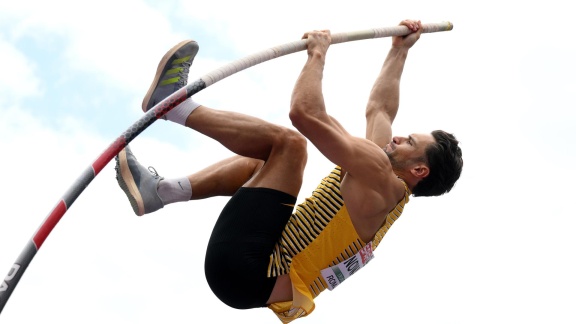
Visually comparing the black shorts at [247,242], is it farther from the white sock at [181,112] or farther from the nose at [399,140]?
the nose at [399,140]

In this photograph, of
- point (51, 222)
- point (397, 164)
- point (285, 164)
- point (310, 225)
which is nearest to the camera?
point (51, 222)

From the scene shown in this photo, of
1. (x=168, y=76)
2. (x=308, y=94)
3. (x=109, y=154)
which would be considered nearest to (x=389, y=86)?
(x=308, y=94)

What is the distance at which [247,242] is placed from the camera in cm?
857

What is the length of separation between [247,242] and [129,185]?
1116mm

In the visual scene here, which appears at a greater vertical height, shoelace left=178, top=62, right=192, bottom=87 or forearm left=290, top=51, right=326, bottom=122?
shoelace left=178, top=62, right=192, bottom=87

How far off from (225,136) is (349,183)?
3.36ft

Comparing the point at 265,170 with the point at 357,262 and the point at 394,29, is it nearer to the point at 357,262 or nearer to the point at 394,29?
the point at 357,262

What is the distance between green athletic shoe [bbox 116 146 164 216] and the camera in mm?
8922

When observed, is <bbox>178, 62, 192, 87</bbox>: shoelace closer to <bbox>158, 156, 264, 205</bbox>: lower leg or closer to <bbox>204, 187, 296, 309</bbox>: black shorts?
<bbox>158, 156, 264, 205</bbox>: lower leg

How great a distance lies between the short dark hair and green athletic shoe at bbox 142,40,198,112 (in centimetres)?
208

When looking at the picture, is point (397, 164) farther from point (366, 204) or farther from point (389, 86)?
point (389, 86)

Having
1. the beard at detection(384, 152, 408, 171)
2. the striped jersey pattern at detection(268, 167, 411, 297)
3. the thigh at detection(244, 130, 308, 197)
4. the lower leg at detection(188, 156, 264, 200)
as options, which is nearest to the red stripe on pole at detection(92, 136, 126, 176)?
the lower leg at detection(188, 156, 264, 200)

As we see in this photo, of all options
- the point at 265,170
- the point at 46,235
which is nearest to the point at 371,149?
the point at 265,170

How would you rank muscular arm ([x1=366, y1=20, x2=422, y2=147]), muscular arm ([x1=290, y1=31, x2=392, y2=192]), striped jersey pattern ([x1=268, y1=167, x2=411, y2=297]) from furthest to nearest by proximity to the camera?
muscular arm ([x1=366, y1=20, x2=422, y2=147]) < striped jersey pattern ([x1=268, y1=167, x2=411, y2=297]) < muscular arm ([x1=290, y1=31, x2=392, y2=192])
